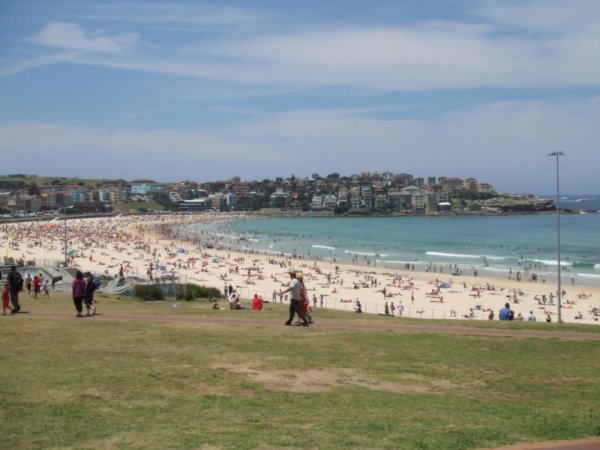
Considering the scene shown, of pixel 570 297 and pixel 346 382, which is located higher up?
pixel 346 382

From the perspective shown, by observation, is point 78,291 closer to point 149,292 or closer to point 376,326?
point 376,326

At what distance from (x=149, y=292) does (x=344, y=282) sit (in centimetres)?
2200

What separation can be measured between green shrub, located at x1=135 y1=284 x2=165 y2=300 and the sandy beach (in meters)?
3.04

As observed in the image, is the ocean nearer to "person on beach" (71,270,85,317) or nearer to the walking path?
the walking path

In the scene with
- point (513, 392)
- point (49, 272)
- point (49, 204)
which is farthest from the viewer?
point (49, 204)

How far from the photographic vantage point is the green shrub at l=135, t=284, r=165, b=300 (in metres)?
21.6

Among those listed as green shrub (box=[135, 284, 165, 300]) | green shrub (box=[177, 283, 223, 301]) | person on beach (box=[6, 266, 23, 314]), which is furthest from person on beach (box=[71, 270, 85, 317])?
green shrub (box=[177, 283, 223, 301])

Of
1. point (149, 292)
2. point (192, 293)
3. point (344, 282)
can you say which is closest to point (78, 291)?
point (149, 292)

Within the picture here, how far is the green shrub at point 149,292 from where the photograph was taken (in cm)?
2158

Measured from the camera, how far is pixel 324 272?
4831cm

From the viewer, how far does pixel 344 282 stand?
4222cm

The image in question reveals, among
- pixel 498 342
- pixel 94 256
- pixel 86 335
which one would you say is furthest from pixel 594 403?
pixel 94 256

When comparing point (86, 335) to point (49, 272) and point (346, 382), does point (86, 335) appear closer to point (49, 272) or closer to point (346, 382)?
point (346, 382)

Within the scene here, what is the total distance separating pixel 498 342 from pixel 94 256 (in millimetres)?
52637
